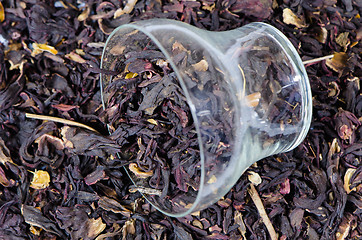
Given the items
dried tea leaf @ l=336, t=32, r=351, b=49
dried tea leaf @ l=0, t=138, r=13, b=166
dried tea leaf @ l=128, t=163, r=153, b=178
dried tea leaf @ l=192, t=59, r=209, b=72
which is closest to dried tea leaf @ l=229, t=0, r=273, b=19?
dried tea leaf @ l=336, t=32, r=351, b=49

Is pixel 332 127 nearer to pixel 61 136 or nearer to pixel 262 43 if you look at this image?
pixel 262 43

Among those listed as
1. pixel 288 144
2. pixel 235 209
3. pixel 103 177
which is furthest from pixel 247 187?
pixel 103 177

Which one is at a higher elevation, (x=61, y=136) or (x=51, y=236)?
(x=61, y=136)

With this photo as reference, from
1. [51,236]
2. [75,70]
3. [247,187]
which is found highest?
[75,70]

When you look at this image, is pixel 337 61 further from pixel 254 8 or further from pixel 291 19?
pixel 254 8

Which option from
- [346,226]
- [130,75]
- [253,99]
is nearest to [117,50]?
[130,75]

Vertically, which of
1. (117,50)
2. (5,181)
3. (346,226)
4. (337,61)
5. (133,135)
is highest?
(117,50)
